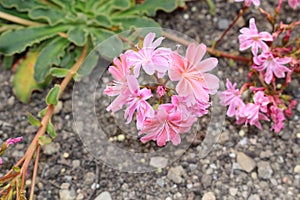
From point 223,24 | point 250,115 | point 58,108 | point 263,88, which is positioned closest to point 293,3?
point 223,24

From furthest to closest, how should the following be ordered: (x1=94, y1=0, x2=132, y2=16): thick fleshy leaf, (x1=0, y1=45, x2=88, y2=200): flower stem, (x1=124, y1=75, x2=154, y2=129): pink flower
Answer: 1. (x1=94, y1=0, x2=132, y2=16): thick fleshy leaf
2. (x1=0, y1=45, x2=88, y2=200): flower stem
3. (x1=124, y1=75, x2=154, y2=129): pink flower

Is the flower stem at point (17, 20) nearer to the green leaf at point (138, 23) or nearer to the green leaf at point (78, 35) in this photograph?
the green leaf at point (78, 35)

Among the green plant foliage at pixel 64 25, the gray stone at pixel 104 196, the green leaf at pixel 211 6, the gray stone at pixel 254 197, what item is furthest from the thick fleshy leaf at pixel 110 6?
the gray stone at pixel 254 197

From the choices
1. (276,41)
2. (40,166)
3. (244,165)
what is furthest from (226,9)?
(40,166)

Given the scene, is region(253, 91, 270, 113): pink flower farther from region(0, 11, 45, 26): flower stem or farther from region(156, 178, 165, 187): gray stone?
region(0, 11, 45, 26): flower stem

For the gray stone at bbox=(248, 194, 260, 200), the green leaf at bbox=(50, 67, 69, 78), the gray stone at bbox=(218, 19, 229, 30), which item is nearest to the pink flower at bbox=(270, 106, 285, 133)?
the gray stone at bbox=(248, 194, 260, 200)

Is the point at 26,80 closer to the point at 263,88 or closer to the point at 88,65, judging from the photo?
the point at 88,65

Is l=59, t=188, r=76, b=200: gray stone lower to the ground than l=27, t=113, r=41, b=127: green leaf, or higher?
lower
